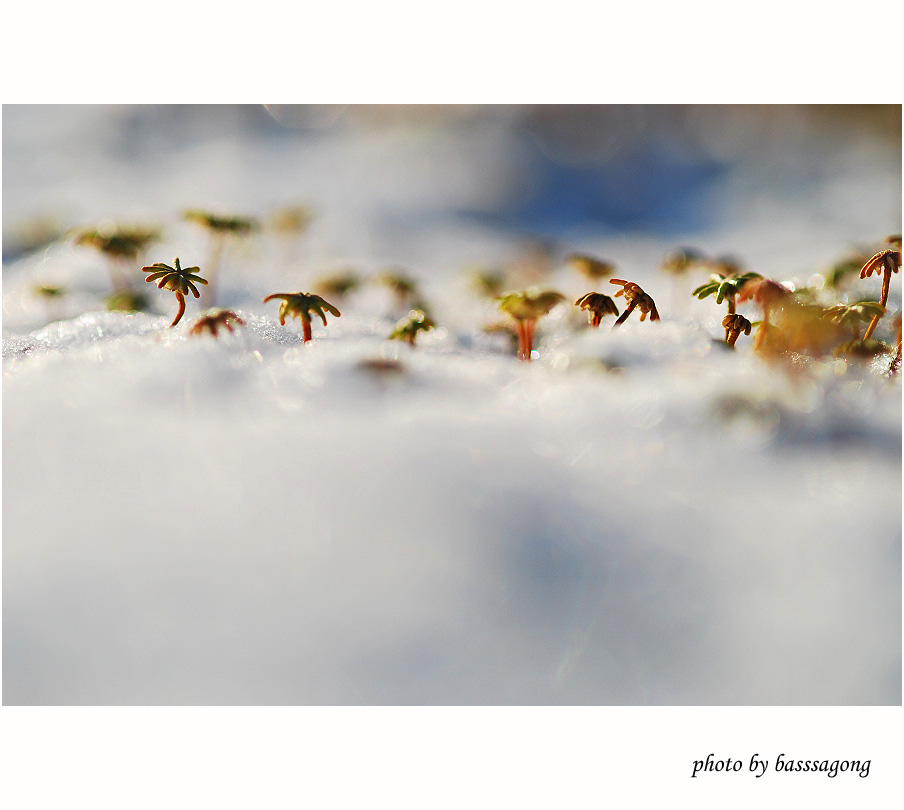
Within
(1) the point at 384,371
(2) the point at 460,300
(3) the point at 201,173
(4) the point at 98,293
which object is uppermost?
(3) the point at 201,173

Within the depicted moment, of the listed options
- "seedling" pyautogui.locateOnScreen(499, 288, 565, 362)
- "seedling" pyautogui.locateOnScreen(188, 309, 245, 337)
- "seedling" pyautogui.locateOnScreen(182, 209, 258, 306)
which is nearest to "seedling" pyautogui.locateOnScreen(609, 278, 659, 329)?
"seedling" pyautogui.locateOnScreen(499, 288, 565, 362)

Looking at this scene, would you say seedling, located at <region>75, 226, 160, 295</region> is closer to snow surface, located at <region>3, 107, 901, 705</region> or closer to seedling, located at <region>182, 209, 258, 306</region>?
seedling, located at <region>182, 209, 258, 306</region>

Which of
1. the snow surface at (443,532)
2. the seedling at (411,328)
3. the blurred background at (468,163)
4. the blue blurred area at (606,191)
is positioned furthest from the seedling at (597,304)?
the blue blurred area at (606,191)

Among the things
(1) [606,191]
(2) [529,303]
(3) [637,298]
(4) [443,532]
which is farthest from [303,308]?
(1) [606,191]

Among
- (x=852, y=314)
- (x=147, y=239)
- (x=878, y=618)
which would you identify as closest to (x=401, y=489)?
(x=878, y=618)

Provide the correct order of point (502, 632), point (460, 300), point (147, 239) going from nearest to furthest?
1. point (502, 632)
2. point (147, 239)
3. point (460, 300)

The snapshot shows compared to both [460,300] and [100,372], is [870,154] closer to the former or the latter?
[460,300]
